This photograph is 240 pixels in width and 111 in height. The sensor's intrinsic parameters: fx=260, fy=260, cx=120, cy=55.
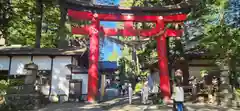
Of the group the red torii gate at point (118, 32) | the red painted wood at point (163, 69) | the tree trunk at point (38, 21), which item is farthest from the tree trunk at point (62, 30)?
the red painted wood at point (163, 69)

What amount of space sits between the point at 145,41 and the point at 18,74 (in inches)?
393

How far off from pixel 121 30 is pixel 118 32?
0.25m

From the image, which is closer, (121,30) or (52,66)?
(121,30)

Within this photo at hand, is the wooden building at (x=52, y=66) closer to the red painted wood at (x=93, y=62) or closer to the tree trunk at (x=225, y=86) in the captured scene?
the red painted wood at (x=93, y=62)

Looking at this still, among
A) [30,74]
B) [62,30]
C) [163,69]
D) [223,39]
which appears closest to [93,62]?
[30,74]

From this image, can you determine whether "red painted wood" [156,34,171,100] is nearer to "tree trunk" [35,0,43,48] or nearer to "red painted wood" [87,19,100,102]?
"red painted wood" [87,19,100,102]

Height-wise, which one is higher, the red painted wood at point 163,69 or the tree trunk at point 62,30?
the tree trunk at point 62,30

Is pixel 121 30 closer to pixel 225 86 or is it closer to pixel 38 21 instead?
pixel 225 86

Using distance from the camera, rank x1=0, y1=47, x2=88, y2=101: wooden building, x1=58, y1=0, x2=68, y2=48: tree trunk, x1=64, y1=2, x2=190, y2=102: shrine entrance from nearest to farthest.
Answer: x1=64, y1=2, x2=190, y2=102: shrine entrance, x1=0, y1=47, x2=88, y2=101: wooden building, x1=58, y1=0, x2=68, y2=48: tree trunk

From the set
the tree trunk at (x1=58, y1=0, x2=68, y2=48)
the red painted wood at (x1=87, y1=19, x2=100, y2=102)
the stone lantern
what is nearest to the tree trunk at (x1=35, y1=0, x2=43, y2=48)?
the tree trunk at (x1=58, y1=0, x2=68, y2=48)

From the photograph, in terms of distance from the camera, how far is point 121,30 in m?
17.2

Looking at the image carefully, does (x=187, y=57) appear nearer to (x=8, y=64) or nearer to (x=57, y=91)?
(x=57, y=91)

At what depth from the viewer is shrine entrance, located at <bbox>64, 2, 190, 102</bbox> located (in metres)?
16.2

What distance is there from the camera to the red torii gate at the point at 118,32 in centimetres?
1611
